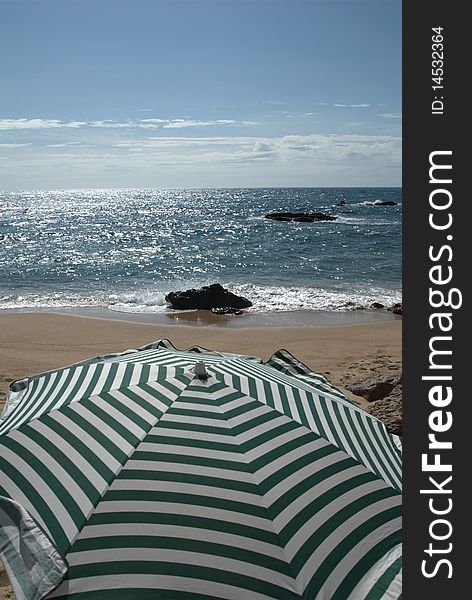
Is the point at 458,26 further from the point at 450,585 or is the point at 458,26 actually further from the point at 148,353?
the point at 148,353

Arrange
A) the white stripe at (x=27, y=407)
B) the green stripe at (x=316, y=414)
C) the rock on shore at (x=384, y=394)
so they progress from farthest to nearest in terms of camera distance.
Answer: the rock on shore at (x=384, y=394) < the white stripe at (x=27, y=407) < the green stripe at (x=316, y=414)

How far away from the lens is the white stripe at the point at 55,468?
11.7 ft

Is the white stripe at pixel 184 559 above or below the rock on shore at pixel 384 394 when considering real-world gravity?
above

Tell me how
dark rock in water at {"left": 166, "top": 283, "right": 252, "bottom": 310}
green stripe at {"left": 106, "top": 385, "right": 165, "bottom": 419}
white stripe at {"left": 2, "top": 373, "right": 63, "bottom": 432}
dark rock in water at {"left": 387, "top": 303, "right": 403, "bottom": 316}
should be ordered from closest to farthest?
1. green stripe at {"left": 106, "top": 385, "right": 165, "bottom": 419}
2. white stripe at {"left": 2, "top": 373, "right": 63, "bottom": 432}
3. dark rock in water at {"left": 387, "top": 303, "right": 403, "bottom": 316}
4. dark rock in water at {"left": 166, "top": 283, "right": 252, "bottom": 310}

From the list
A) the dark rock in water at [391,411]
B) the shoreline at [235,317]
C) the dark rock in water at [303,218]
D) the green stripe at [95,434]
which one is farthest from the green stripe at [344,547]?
the dark rock in water at [303,218]

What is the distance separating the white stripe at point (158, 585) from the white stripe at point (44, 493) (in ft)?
0.93

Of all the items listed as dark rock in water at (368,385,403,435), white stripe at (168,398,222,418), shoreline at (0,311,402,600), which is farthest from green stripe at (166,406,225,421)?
shoreline at (0,311,402,600)

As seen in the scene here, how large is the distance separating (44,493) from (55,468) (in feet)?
0.56

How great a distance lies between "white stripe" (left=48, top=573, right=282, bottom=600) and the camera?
3.18 meters

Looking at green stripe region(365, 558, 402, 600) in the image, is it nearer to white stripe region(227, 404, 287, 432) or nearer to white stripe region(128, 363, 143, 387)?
white stripe region(227, 404, 287, 432)

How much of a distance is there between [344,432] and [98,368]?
207 centimetres

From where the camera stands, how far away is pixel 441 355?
9.82 ft

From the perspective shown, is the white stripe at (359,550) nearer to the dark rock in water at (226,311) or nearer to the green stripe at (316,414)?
the green stripe at (316,414)

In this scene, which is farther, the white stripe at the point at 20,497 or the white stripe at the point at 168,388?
the white stripe at the point at 168,388
